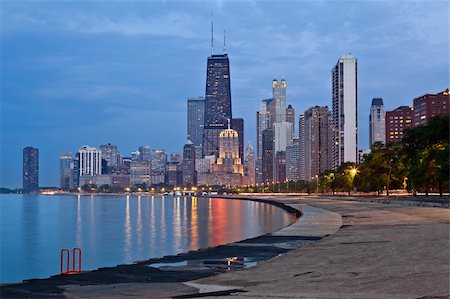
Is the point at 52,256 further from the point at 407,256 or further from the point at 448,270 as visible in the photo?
the point at 448,270

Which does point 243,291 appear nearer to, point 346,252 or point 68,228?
point 346,252

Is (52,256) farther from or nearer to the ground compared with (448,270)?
nearer to the ground

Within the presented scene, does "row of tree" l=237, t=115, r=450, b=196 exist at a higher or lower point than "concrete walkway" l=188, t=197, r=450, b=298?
higher

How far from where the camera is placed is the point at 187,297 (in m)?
14.4

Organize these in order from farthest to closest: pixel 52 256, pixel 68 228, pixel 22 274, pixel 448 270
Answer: pixel 68 228 < pixel 52 256 < pixel 22 274 < pixel 448 270

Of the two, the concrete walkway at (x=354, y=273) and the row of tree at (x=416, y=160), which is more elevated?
the row of tree at (x=416, y=160)

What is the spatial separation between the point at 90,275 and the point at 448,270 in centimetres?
1087

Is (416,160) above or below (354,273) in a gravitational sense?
above

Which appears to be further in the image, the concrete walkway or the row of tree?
the row of tree

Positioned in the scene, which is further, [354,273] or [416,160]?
[416,160]

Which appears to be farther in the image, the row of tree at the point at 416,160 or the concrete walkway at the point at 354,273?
the row of tree at the point at 416,160

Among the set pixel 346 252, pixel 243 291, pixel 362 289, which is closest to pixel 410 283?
pixel 362 289

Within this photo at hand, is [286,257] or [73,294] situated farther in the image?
[286,257]

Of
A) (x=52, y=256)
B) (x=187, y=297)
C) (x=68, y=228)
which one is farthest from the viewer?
(x=68, y=228)
